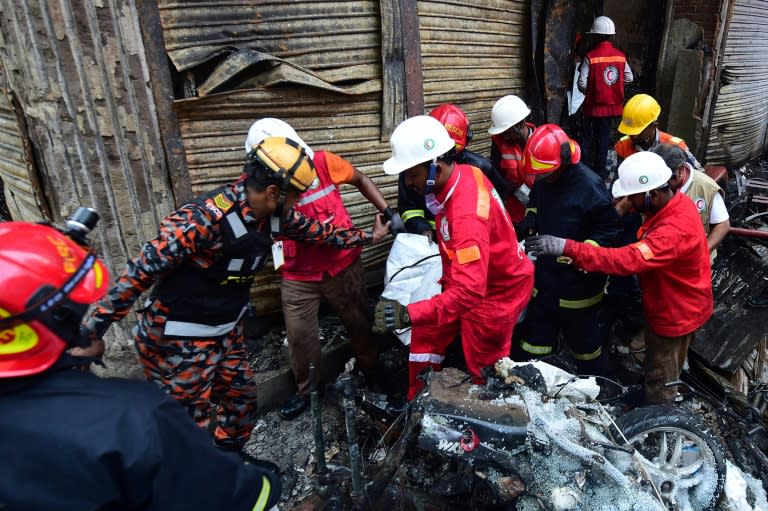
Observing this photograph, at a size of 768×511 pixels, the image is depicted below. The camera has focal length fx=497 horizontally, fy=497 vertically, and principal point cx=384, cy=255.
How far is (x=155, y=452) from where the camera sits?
1.17m

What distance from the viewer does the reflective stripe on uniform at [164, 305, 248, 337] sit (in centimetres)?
253

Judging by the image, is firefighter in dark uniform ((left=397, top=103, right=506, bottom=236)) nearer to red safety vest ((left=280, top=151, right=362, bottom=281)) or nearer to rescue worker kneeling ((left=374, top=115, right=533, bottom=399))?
red safety vest ((left=280, top=151, right=362, bottom=281))

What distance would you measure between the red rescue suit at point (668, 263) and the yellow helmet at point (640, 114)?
5.59 ft

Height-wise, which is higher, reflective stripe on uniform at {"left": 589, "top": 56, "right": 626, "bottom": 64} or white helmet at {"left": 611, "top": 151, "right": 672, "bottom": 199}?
reflective stripe on uniform at {"left": 589, "top": 56, "right": 626, "bottom": 64}

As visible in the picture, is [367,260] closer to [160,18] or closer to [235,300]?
[235,300]

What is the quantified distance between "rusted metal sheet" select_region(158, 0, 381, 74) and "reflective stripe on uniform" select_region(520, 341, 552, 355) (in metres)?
2.47

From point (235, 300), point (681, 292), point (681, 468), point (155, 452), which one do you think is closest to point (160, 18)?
point (235, 300)

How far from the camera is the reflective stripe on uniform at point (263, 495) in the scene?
4.79 feet

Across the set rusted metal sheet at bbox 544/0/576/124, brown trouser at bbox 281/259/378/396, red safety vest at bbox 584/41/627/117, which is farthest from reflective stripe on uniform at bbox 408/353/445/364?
red safety vest at bbox 584/41/627/117

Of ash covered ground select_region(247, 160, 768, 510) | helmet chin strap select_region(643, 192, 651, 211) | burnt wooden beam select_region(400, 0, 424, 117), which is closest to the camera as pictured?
ash covered ground select_region(247, 160, 768, 510)

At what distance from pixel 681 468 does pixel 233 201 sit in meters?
2.67

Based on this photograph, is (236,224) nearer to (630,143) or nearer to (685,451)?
(685,451)

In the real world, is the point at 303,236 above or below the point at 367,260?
above

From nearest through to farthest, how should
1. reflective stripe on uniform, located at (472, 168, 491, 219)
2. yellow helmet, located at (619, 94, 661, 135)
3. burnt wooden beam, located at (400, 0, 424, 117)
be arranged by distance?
reflective stripe on uniform, located at (472, 168, 491, 219) < burnt wooden beam, located at (400, 0, 424, 117) < yellow helmet, located at (619, 94, 661, 135)
